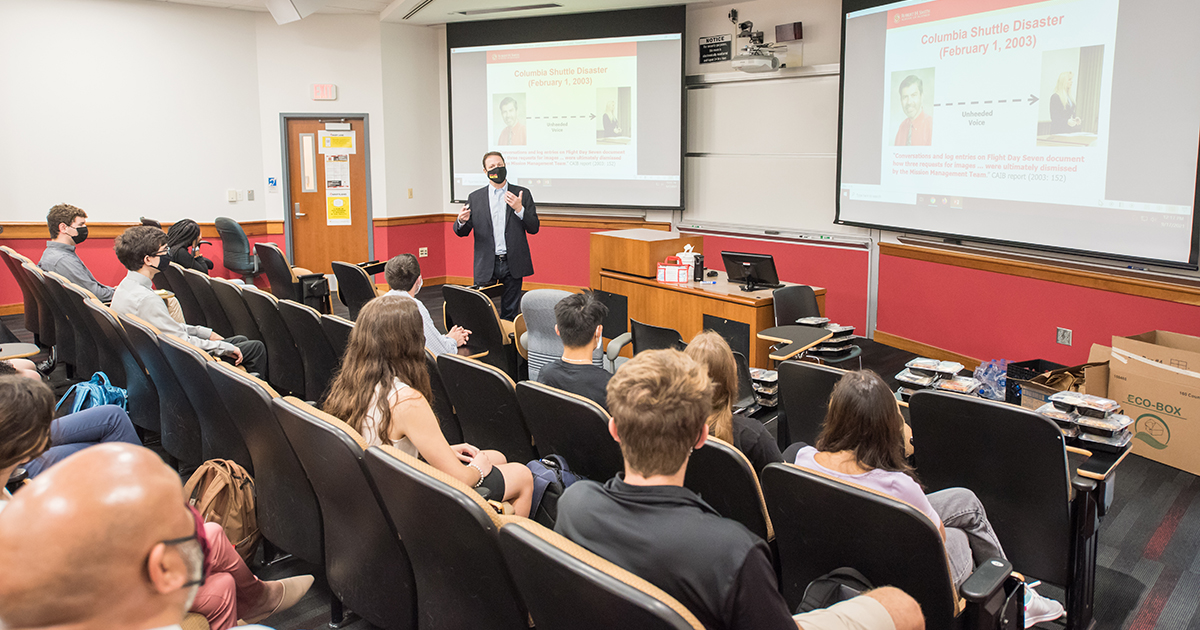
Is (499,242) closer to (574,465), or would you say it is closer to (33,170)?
(574,465)

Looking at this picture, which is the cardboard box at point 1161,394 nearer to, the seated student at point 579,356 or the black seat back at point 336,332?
the seated student at point 579,356

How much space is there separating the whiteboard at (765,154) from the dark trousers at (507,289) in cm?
260

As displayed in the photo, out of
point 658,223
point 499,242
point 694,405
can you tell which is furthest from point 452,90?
point 694,405

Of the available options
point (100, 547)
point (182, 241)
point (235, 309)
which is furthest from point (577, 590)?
point (182, 241)

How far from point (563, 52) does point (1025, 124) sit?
16.5ft

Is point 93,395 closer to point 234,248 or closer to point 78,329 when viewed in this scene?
point 78,329

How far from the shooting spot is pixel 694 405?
161 centimetres

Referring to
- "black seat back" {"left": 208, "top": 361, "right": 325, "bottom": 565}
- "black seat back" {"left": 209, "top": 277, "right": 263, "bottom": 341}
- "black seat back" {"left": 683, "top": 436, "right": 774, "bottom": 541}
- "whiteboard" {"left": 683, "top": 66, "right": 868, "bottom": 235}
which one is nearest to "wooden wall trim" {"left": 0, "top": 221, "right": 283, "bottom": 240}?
"black seat back" {"left": 209, "top": 277, "right": 263, "bottom": 341}

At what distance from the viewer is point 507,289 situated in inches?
263

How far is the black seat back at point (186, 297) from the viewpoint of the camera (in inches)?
222

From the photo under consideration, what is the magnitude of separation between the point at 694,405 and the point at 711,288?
416 cm

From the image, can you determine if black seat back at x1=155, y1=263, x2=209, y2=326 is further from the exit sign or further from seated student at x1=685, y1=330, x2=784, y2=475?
seated student at x1=685, y1=330, x2=784, y2=475

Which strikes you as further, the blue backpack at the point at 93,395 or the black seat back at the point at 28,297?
the black seat back at the point at 28,297

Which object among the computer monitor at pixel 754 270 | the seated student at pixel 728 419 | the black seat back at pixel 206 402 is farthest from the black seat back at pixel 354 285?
the seated student at pixel 728 419
